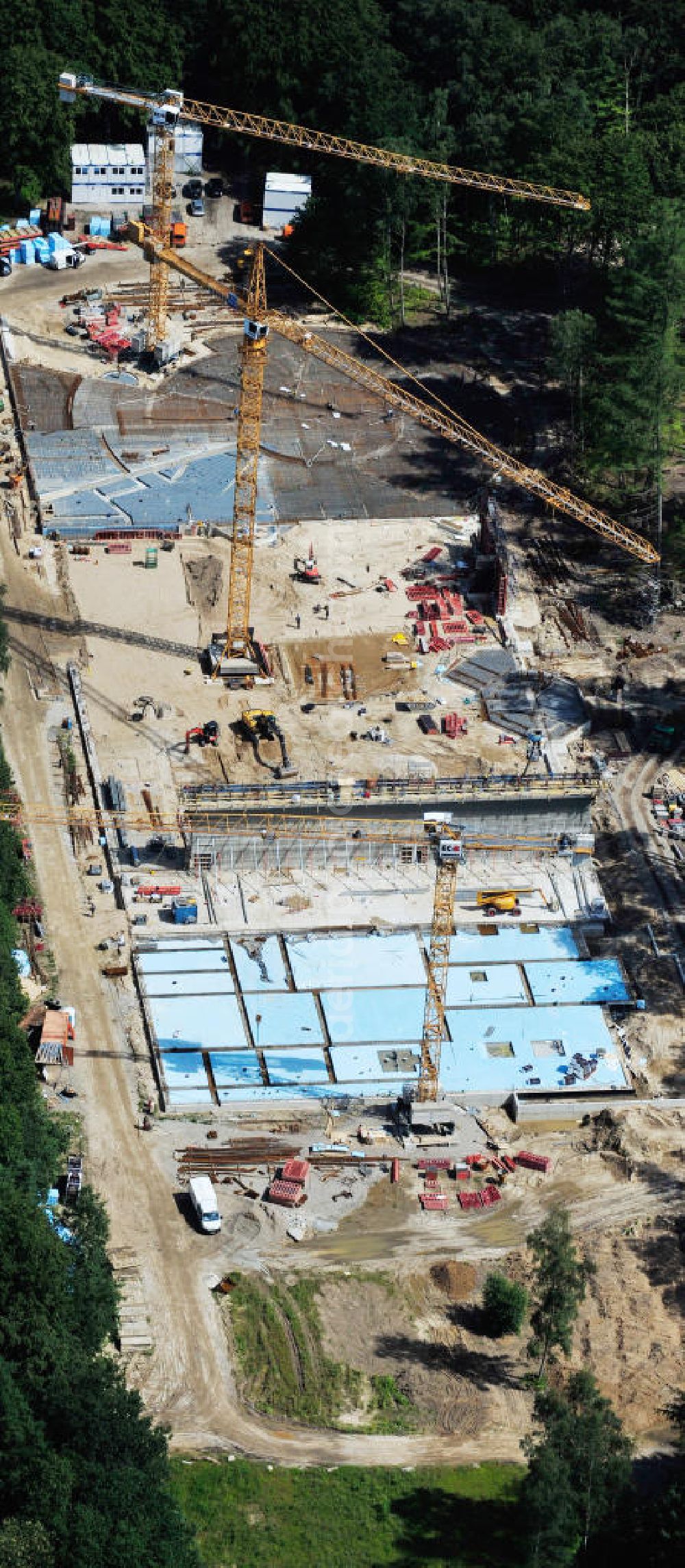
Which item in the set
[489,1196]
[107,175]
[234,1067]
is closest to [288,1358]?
[489,1196]

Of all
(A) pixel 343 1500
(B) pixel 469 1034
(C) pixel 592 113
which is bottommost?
(A) pixel 343 1500

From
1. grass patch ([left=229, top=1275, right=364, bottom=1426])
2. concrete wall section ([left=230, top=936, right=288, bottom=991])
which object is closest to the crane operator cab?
concrete wall section ([left=230, top=936, right=288, bottom=991])

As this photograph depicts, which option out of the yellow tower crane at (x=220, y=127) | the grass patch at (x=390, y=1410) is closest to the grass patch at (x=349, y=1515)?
the grass patch at (x=390, y=1410)

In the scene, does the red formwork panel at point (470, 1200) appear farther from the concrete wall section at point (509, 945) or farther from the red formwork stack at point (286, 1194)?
the concrete wall section at point (509, 945)

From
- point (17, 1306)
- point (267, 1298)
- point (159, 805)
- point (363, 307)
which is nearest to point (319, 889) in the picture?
point (159, 805)

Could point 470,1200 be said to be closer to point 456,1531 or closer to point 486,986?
point 486,986

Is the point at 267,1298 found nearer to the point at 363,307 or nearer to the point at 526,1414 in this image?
the point at 526,1414
